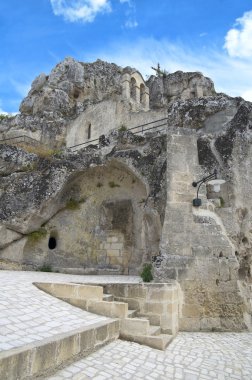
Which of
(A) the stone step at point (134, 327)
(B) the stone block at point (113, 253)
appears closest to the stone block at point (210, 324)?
(A) the stone step at point (134, 327)

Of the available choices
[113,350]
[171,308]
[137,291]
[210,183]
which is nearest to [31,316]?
[113,350]

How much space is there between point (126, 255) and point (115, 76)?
74.0ft

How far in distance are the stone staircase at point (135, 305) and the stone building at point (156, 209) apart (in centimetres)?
92

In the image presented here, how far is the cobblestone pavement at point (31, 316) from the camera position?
390 cm

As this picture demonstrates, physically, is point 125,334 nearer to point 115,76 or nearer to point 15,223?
point 15,223

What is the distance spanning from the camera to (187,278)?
24.8 ft

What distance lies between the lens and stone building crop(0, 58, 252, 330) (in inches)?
302

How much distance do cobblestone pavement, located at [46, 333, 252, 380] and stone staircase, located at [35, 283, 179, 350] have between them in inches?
9.2

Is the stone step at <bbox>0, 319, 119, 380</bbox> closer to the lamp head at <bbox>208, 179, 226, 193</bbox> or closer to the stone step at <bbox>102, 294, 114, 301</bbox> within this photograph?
the stone step at <bbox>102, 294, 114, 301</bbox>

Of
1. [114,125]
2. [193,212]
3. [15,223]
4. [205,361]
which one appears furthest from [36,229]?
[114,125]

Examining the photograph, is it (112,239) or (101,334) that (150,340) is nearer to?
(101,334)

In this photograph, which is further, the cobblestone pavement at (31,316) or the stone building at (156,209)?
the stone building at (156,209)

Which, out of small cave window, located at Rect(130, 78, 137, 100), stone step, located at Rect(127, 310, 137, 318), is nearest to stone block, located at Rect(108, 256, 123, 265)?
stone step, located at Rect(127, 310, 137, 318)

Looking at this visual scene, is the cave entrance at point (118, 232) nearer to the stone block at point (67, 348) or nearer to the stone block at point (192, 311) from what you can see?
the stone block at point (192, 311)
